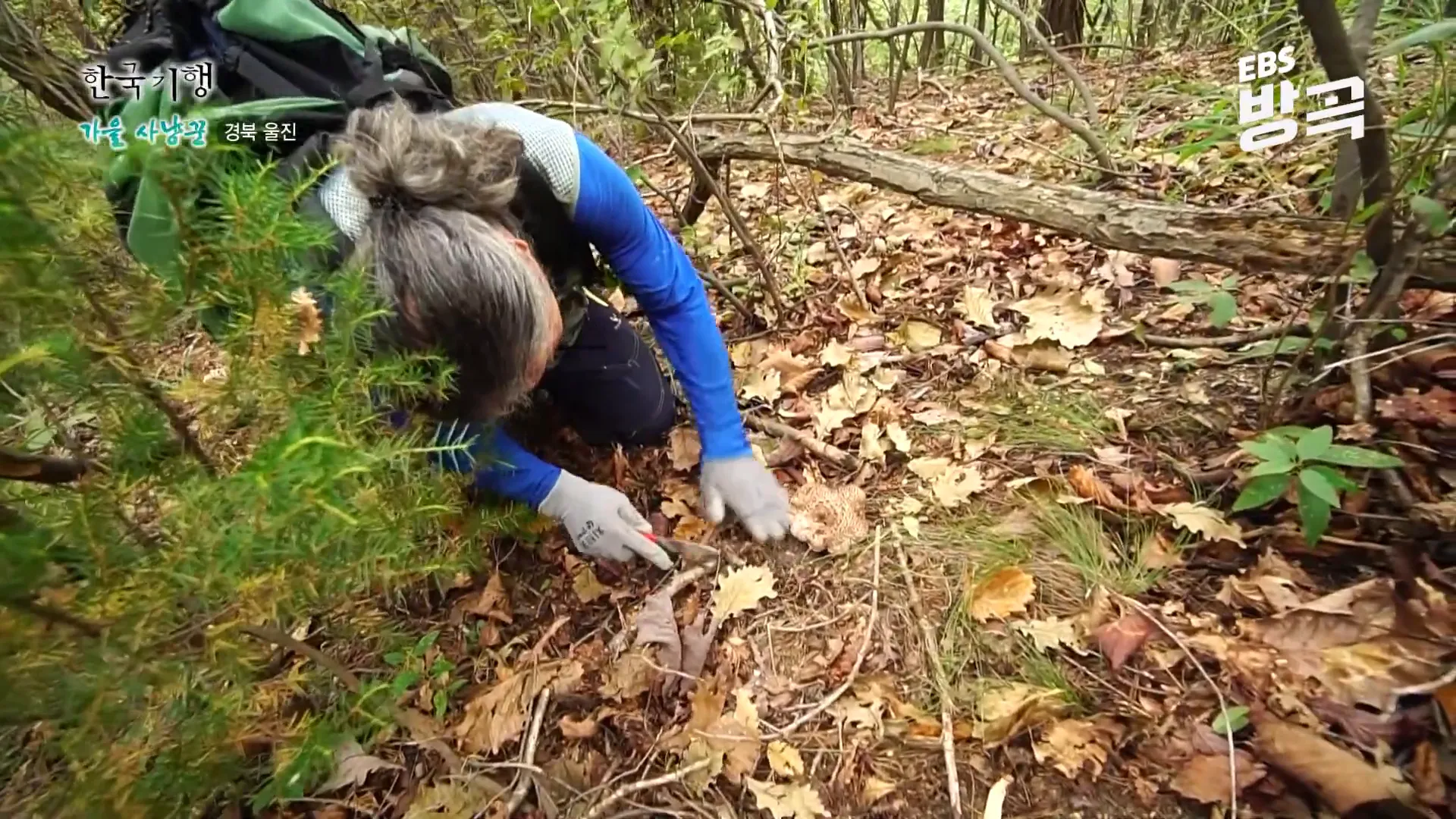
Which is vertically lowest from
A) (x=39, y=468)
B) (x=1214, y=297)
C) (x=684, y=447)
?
(x=684, y=447)

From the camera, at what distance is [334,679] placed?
1.79 metres

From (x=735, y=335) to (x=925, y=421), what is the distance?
87 cm

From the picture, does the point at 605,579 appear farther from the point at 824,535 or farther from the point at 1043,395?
the point at 1043,395

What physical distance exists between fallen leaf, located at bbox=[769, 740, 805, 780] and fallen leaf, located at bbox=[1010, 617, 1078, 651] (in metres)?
0.52

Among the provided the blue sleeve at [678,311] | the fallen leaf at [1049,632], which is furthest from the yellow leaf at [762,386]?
the fallen leaf at [1049,632]

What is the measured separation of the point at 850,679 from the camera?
1679 mm

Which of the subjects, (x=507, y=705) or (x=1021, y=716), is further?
(x=507, y=705)

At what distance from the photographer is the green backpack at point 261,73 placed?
59.6 inches

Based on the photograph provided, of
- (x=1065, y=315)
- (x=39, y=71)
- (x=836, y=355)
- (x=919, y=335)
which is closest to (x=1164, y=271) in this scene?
(x=1065, y=315)

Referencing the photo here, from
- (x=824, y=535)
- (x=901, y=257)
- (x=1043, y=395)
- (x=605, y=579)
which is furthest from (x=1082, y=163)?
(x=605, y=579)

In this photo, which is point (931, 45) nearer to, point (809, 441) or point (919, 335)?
point (919, 335)

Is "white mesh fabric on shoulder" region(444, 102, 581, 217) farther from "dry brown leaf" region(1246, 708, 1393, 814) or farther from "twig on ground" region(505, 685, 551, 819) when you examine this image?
"dry brown leaf" region(1246, 708, 1393, 814)

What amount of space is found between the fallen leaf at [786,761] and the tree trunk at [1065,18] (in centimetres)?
596

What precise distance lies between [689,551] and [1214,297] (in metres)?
1.49
